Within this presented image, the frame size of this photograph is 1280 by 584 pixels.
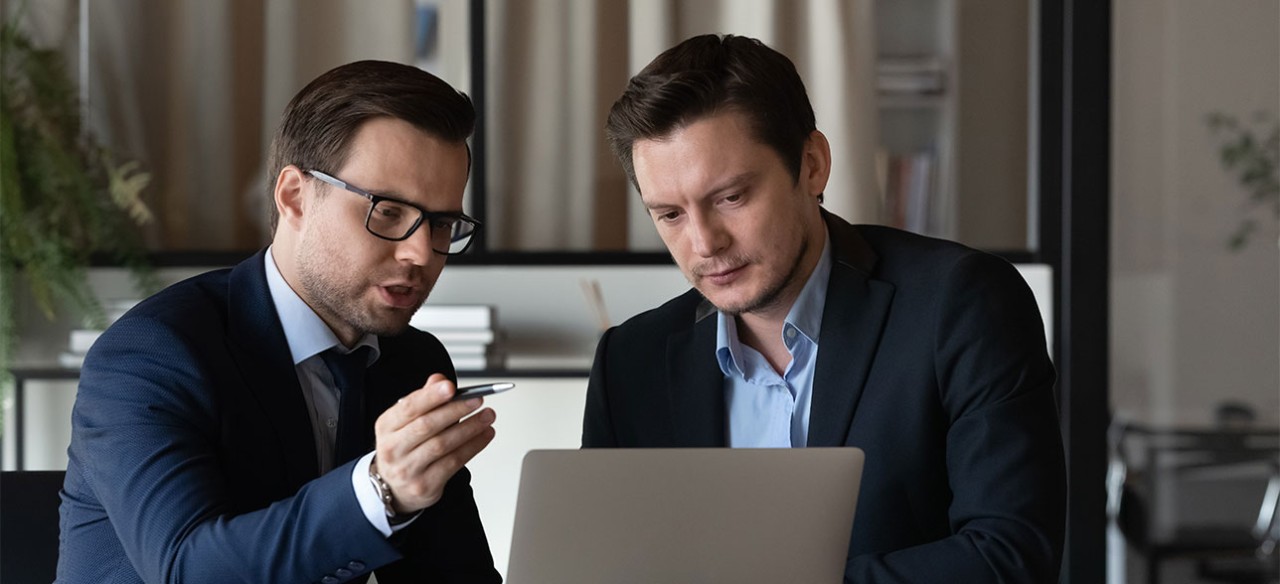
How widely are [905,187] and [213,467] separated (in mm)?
2469

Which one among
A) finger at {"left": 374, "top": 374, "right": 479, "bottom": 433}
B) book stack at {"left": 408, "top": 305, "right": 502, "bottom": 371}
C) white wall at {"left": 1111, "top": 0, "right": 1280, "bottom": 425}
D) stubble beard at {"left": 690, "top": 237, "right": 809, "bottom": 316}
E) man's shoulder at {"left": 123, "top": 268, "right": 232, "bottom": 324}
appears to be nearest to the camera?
finger at {"left": 374, "top": 374, "right": 479, "bottom": 433}

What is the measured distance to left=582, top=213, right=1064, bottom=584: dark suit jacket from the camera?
5.31ft

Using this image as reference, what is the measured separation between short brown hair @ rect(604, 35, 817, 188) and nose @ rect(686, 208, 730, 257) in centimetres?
13

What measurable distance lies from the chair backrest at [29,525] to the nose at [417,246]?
55 cm

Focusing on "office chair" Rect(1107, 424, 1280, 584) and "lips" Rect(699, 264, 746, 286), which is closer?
"lips" Rect(699, 264, 746, 286)

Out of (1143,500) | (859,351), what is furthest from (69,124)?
(1143,500)

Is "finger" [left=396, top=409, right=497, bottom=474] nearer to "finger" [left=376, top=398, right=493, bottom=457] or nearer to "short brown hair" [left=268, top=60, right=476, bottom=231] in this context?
"finger" [left=376, top=398, right=493, bottom=457]

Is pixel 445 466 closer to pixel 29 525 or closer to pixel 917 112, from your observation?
pixel 29 525

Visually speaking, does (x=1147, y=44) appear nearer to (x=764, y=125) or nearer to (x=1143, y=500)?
(x=1143, y=500)

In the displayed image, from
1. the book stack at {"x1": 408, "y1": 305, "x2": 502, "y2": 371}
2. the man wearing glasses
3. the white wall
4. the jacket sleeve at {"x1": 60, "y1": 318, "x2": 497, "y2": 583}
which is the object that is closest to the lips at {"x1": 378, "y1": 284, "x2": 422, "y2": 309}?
the man wearing glasses

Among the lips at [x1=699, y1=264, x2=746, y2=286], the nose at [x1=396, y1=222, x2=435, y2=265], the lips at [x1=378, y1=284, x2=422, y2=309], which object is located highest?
the nose at [x1=396, y1=222, x2=435, y2=265]

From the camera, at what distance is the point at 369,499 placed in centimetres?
133

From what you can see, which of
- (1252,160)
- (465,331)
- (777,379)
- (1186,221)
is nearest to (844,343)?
(777,379)

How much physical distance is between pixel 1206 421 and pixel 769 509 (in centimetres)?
261
